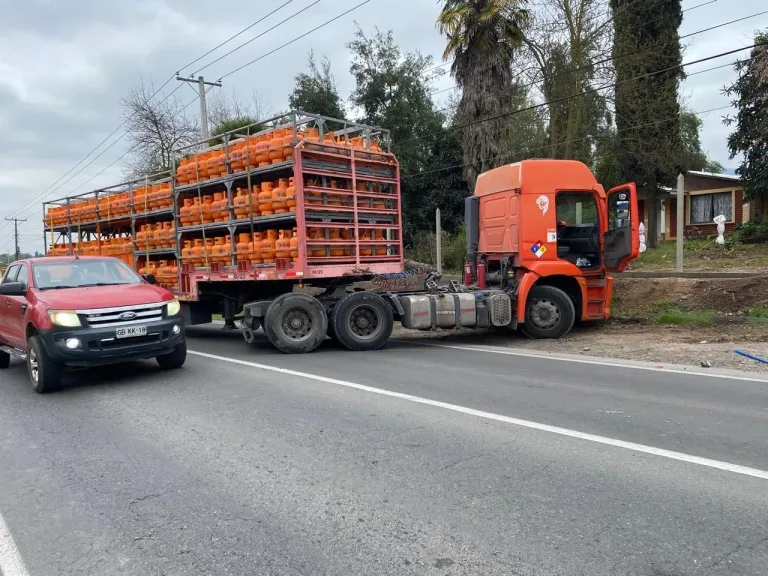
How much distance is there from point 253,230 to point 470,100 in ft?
38.9

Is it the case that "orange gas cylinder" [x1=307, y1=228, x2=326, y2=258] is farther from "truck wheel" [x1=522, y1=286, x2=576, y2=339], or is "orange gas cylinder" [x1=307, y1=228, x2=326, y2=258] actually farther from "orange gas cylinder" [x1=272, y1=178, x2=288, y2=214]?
"truck wheel" [x1=522, y1=286, x2=576, y2=339]

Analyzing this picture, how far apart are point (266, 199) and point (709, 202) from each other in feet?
82.2

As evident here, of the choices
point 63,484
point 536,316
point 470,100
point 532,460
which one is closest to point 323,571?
point 532,460

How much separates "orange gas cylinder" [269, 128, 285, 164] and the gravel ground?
4632 mm

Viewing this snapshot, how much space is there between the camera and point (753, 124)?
21.4m

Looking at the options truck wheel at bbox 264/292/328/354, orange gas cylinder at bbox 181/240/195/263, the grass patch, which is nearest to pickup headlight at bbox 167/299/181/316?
truck wheel at bbox 264/292/328/354

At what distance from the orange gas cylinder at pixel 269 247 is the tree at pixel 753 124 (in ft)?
57.5

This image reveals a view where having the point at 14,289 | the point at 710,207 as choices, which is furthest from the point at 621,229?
the point at 710,207

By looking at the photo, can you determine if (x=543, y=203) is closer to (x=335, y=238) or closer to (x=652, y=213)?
(x=335, y=238)

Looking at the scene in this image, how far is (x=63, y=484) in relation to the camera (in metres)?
4.43

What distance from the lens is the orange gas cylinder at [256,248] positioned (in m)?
10.5

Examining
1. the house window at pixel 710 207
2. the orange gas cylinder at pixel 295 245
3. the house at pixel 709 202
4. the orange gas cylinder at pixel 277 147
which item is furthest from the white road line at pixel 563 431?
the house window at pixel 710 207

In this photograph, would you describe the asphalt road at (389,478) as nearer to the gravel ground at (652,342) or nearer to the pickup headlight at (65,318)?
the pickup headlight at (65,318)

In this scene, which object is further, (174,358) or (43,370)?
(174,358)
